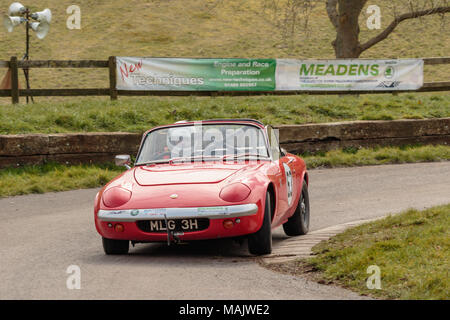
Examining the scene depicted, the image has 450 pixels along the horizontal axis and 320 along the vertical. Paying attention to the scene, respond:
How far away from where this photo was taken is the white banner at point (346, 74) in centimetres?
2094

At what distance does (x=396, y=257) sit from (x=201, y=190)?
1.93 m

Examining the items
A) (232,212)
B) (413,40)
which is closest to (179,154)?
(232,212)

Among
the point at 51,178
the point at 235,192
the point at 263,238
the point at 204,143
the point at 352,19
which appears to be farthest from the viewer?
the point at 352,19

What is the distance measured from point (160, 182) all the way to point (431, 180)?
299 inches

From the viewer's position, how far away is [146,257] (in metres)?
7.50

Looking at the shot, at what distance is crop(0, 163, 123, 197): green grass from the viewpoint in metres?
13.5

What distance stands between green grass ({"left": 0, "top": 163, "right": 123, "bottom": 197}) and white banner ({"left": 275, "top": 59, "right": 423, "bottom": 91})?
7.48 metres

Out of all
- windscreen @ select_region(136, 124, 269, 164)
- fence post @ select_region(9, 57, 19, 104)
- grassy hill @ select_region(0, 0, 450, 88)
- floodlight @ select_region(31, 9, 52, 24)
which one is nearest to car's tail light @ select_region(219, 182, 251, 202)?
windscreen @ select_region(136, 124, 269, 164)

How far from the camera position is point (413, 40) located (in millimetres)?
47062

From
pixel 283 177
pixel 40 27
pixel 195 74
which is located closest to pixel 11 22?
pixel 40 27

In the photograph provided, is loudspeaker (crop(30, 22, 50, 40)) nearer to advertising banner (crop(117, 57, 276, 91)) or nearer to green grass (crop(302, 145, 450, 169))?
advertising banner (crop(117, 57, 276, 91))

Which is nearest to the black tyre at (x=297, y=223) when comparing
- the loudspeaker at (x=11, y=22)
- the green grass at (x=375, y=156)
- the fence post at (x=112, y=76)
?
the green grass at (x=375, y=156)

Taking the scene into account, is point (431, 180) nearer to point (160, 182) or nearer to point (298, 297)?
point (160, 182)

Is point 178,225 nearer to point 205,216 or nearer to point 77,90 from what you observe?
point 205,216
